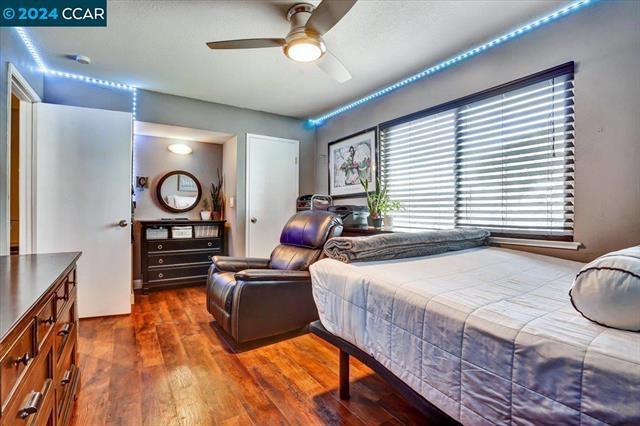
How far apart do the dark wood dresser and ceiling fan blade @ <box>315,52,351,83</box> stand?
2.57 meters

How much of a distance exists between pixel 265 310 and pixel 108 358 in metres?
1.10

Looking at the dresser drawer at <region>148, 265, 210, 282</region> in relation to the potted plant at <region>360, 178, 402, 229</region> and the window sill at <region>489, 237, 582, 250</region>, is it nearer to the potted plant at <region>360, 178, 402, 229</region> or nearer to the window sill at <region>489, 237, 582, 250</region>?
the potted plant at <region>360, 178, 402, 229</region>

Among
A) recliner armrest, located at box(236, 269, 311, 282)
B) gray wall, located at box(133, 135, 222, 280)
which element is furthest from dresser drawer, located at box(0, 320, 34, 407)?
gray wall, located at box(133, 135, 222, 280)

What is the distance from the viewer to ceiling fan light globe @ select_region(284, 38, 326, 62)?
1.87m

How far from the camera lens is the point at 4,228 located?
6.25 feet

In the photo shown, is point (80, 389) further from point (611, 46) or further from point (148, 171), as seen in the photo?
point (611, 46)

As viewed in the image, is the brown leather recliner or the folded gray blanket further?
the brown leather recliner

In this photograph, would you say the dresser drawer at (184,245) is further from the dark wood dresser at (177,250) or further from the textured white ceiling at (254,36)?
the textured white ceiling at (254,36)

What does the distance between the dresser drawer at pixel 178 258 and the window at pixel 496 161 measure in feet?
8.37

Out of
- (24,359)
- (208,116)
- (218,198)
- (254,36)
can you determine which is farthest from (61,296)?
(218,198)

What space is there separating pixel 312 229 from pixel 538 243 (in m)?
1.68

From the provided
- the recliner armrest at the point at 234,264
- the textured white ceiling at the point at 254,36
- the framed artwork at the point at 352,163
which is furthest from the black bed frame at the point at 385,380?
the framed artwork at the point at 352,163

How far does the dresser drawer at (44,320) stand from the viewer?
0.88 meters

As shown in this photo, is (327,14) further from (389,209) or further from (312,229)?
(389,209)
